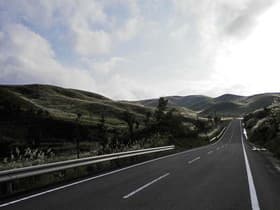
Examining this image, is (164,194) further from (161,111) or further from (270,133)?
(161,111)

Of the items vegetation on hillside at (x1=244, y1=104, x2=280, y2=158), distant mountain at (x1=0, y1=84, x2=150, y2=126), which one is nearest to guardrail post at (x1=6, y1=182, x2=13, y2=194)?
vegetation on hillside at (x1=244, y1=104, x2=280, y2=158)

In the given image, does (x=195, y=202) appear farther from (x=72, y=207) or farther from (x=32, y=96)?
(x=32, y=96)

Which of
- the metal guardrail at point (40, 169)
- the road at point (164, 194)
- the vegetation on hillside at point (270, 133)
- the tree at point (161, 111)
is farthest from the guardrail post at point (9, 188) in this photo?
the tree at point (161, 111)

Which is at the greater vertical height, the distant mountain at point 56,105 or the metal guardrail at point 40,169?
the distant mountain at point 56,105

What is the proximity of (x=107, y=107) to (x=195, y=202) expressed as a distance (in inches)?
5430

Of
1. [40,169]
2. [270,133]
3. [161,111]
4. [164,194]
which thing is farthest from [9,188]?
[161,111]

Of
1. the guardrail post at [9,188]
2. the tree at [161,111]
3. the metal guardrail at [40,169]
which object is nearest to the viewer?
the metal guardrail at [40,169]

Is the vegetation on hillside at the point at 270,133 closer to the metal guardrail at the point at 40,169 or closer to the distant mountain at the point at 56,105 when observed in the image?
the metal guardrail at the point at 40,169

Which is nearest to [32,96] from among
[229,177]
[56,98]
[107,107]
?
[56,98]

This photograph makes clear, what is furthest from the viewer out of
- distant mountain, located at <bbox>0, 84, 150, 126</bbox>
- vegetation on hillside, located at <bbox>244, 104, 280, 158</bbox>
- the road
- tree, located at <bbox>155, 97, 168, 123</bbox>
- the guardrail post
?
distant mountain, located at <bbox>0, 84, 150, 126</bbox>

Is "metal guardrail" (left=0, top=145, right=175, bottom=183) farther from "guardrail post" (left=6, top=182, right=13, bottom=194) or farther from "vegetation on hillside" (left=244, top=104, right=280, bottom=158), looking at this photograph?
"vegetation on hillside" (left=244, top=104, right=280, bottom=158)

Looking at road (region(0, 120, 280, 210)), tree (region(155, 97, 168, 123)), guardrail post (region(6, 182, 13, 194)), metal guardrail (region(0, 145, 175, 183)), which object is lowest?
road (region(0, 120, 280, 210))

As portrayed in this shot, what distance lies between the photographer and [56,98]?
163 meters

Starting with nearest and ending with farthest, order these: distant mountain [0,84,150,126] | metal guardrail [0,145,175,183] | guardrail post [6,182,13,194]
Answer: metal guardrail [0,145,175,183]
guardrail post [6,182,13,194]
distant mountain [0,84,150,126]
